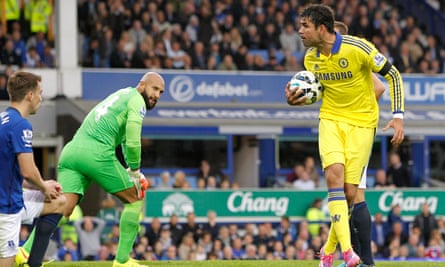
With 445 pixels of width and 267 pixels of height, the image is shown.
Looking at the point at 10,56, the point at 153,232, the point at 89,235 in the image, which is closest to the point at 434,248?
the point at 153,232

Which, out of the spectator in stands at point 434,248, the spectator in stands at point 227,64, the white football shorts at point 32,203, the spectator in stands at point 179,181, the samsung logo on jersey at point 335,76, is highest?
the spectator in stands at point 227,64

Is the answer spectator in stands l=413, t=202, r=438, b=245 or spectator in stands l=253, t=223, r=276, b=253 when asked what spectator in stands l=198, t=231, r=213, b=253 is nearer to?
spectator in stands l=253, t=223, r=276, b=253

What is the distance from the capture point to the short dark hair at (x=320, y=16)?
10.1 meters

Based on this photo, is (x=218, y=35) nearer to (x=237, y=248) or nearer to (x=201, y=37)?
(x=201, y=37)

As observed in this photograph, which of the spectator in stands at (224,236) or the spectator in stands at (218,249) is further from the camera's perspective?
the spectator in stands at (224,236)

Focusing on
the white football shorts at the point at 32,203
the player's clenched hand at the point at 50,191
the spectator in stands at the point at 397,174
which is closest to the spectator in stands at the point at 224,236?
the spectator in stands at the point at 397,174

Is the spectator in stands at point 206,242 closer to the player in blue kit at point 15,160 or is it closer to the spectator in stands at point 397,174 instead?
the spectator in stands at point 397,174

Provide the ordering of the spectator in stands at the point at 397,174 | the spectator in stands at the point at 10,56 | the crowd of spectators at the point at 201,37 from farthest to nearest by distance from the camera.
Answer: the crowd of spectators at the point at 201,37, the spectator in stands at the point at 397,174, the spectator in stands at the point at 10,56

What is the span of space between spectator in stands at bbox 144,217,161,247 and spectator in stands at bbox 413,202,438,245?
15.8ft

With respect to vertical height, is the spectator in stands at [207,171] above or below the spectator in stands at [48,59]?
below

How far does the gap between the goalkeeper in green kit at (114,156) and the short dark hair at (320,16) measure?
4.96 ft

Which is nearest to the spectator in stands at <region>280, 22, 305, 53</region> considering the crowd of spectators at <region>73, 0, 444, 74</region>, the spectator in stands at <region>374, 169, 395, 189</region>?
the crowd of spectators at <region>73, 0, 444, 74</region>

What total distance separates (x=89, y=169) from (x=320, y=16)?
241cm

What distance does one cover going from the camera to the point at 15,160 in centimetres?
884
